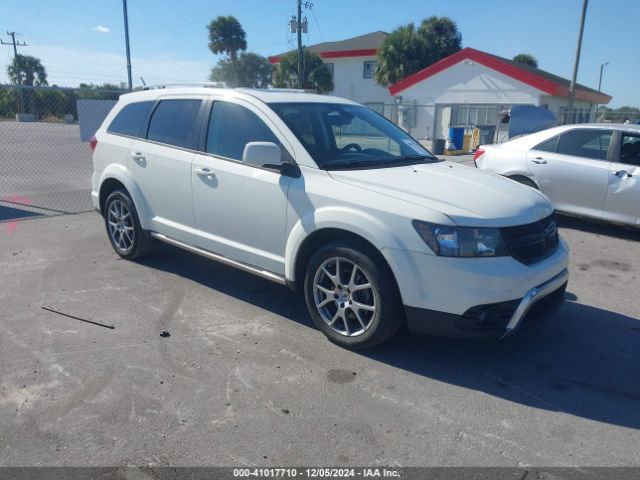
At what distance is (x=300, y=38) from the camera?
33.5 m

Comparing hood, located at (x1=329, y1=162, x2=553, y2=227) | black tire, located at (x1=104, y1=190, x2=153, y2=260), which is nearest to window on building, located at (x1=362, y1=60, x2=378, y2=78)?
black tire, located at (x1=104, y1=190, x2=153, y2=260)

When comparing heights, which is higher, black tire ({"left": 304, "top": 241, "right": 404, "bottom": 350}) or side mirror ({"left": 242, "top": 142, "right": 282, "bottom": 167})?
side mirror ({"left": 242, "top": 142, "right": 282, "bottom": 167})

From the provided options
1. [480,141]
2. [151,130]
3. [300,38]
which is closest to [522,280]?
[151,130]

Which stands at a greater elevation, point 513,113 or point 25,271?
point 513,113

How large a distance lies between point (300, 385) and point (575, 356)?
81.0 inches

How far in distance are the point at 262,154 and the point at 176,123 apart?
62.6 inches

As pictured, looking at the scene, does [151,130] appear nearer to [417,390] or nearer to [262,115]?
[262,115]

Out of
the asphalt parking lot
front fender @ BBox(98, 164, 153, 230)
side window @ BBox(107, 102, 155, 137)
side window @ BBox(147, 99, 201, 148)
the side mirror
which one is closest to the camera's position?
the asphalt parking lot

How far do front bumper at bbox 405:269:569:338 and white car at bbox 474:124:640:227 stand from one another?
4.30 meters

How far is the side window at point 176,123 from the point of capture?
496cm

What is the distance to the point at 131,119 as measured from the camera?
18.9 ft

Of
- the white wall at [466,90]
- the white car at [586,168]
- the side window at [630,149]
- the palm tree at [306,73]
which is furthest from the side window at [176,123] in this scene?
the palm tree at [306,73]

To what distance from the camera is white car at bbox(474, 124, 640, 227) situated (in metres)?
7.07

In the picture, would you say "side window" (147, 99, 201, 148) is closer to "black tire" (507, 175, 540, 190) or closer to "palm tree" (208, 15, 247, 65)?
"black tire" (507, 175, 540, 190)
